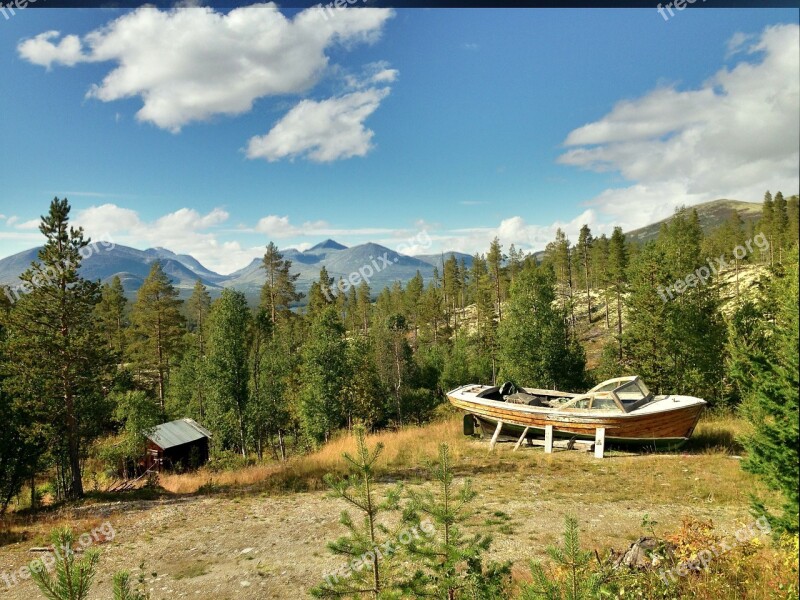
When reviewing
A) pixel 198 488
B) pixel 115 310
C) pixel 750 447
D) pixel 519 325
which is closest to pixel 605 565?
pixel 750 447

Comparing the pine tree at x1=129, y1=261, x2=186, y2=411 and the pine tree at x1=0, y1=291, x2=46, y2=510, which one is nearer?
the pine tree at x1=0, y1=291, x2=46, y2=510

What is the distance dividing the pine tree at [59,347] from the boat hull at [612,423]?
1794 cm

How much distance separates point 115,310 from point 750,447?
211ft

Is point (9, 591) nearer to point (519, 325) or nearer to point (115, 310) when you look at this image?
point (519, 325)

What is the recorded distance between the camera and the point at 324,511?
1327 centimetres

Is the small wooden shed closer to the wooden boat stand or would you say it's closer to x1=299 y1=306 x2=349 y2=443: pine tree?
x1=299 y1=306 x2=349 y2=443: pine tree

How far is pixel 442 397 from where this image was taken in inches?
1914

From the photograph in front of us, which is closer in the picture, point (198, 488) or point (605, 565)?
point (605, 565)

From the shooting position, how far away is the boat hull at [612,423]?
1556 centimetres

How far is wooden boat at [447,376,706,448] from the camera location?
15672 millimetres

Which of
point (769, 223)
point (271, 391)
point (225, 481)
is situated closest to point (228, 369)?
point (271, 391)

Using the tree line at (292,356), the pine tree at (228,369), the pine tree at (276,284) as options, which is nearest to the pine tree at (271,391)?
the tree line at (292,356)

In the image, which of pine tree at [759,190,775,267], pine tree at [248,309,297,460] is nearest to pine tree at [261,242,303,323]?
pine tree at [248,309,297,460]

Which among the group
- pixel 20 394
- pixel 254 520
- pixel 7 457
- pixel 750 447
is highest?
pixel 750 447
